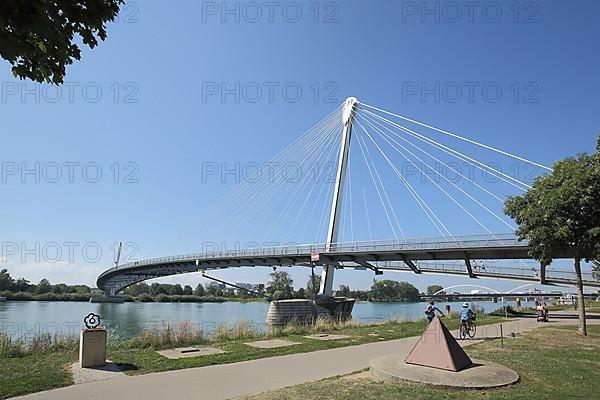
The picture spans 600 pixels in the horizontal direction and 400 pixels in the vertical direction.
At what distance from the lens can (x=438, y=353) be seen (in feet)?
29.3

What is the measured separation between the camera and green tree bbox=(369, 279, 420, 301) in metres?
96.5

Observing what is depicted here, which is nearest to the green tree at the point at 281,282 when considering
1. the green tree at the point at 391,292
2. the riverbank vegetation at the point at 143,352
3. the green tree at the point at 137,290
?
the green tree at the point at 391,292

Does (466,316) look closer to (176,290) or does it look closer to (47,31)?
(47,31)

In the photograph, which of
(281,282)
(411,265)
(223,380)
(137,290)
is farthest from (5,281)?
(223,380)

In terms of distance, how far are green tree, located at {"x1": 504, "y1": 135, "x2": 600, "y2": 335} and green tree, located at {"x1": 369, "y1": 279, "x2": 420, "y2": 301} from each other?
80831 mm

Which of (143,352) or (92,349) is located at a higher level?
(92,349)

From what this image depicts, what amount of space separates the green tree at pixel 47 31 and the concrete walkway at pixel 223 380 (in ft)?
17.2

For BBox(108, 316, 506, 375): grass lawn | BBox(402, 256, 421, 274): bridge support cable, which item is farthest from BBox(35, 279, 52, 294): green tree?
BBox(108, 316, 506, 375): grass lawn

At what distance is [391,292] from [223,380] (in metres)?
92.7

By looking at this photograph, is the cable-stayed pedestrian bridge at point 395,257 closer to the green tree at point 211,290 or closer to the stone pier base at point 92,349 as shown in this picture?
the stone pier base at point 92,349

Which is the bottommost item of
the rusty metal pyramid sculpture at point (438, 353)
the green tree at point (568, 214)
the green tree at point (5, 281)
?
the green tree at point (5, 281)

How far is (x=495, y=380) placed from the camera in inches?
307

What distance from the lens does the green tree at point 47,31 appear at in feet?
9.60

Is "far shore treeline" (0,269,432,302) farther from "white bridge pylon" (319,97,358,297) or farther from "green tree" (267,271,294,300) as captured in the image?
"white bridge pylon" (319,97,358,297)
